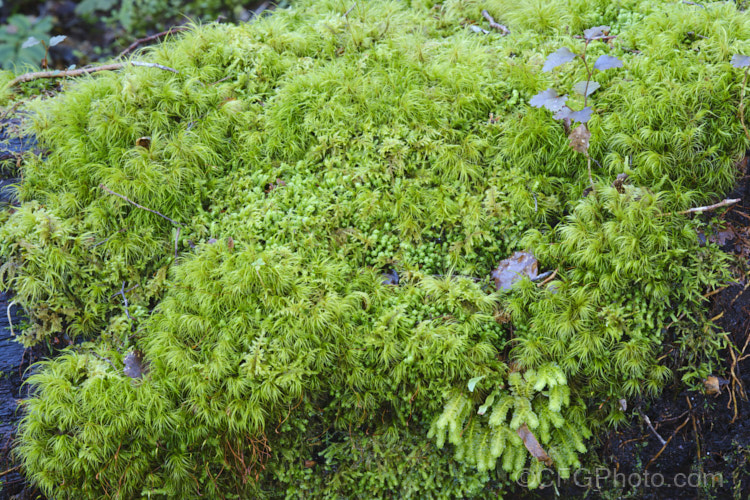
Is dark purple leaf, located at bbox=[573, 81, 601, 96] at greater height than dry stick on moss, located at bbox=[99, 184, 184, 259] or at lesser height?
greater

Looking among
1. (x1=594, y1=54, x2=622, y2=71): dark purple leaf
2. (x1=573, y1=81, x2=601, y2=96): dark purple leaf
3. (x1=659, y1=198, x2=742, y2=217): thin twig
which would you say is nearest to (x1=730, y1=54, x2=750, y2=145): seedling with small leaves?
(x1=659, y1=198, x2=742, y2=217): thin twig

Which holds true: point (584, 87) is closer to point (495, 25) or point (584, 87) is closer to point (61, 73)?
point (495, 25)

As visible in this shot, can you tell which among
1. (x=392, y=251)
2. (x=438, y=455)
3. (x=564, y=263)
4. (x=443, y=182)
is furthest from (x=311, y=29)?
(x=438, y=455)

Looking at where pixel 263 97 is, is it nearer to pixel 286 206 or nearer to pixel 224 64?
pixel 224 64

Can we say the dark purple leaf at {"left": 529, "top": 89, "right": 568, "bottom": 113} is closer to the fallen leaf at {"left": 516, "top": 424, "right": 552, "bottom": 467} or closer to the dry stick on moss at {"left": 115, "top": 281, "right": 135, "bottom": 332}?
the fallen leaf at {"left": 516, "top": 424, "right": 552, "bottom": 467}

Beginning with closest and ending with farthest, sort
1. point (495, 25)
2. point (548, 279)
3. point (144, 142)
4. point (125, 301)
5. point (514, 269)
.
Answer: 1. point (548, 279)
2. point (514, 269)
3. point (125, 301)
4. point (144, 142)
5. point (495, 25)

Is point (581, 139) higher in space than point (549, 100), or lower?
lower

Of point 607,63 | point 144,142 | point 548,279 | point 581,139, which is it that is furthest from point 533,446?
point 144,142
